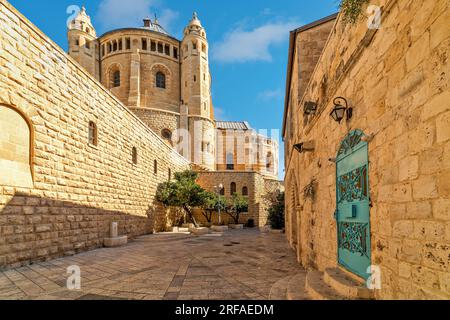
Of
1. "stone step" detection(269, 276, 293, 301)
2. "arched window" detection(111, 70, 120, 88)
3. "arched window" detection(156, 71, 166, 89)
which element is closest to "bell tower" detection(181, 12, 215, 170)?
"arched window" detection(156, 71, 166, 89)

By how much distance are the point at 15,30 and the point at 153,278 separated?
6264 mm

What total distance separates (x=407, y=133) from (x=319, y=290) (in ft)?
7.22

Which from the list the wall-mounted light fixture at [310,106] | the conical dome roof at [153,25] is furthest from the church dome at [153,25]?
the wall-mounted light fixture at [310,106]

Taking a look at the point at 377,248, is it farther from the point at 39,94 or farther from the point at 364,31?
the point at 39,94

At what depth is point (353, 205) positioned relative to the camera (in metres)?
3.42

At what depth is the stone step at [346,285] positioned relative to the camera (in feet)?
9.46

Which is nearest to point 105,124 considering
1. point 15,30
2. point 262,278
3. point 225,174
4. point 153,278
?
point 15,30

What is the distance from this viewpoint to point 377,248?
280 centimetres

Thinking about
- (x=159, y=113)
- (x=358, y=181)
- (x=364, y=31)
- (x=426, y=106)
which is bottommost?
(x=358, y=181)

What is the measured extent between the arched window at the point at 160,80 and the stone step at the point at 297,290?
3097 centimetres

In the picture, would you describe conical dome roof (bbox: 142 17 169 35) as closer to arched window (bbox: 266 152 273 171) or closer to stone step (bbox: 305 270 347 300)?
arched window (bbox: 266 152 273 171)

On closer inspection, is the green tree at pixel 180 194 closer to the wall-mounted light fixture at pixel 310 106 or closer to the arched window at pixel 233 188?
the arched window at pixel 233 188

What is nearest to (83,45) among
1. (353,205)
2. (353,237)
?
(353,205)
